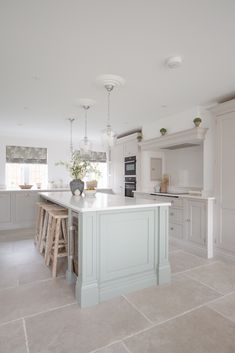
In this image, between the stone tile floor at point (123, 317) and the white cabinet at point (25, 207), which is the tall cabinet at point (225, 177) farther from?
the white cabinet at point (25, 207)

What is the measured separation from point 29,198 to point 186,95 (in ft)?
14.1

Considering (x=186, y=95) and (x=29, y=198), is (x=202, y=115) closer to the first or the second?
(x=186, y=95)

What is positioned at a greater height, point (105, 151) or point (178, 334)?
point (105, 151)

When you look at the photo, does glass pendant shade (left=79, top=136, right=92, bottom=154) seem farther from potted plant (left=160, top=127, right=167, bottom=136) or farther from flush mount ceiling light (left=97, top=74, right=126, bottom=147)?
potted plant (left=160, top=127, right=167, bottom=136)

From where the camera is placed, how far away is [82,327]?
178 cm

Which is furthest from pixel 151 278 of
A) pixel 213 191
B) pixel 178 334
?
pixel 213 191

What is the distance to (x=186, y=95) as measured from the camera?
126 inches

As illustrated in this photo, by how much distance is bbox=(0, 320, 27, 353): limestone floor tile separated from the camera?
1.55m

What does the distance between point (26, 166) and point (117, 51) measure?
4.91m

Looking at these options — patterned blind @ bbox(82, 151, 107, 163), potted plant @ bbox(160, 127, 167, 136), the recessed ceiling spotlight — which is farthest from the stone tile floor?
patterned blind @ bbox(82, 151, 107, 163)

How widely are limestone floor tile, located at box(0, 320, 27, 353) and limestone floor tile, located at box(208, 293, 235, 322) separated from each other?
1689 millimetres

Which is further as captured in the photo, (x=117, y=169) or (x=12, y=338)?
(x=117, y=169)

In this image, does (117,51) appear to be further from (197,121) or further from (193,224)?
(193,224)

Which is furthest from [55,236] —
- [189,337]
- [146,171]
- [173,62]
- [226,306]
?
[146,171]
